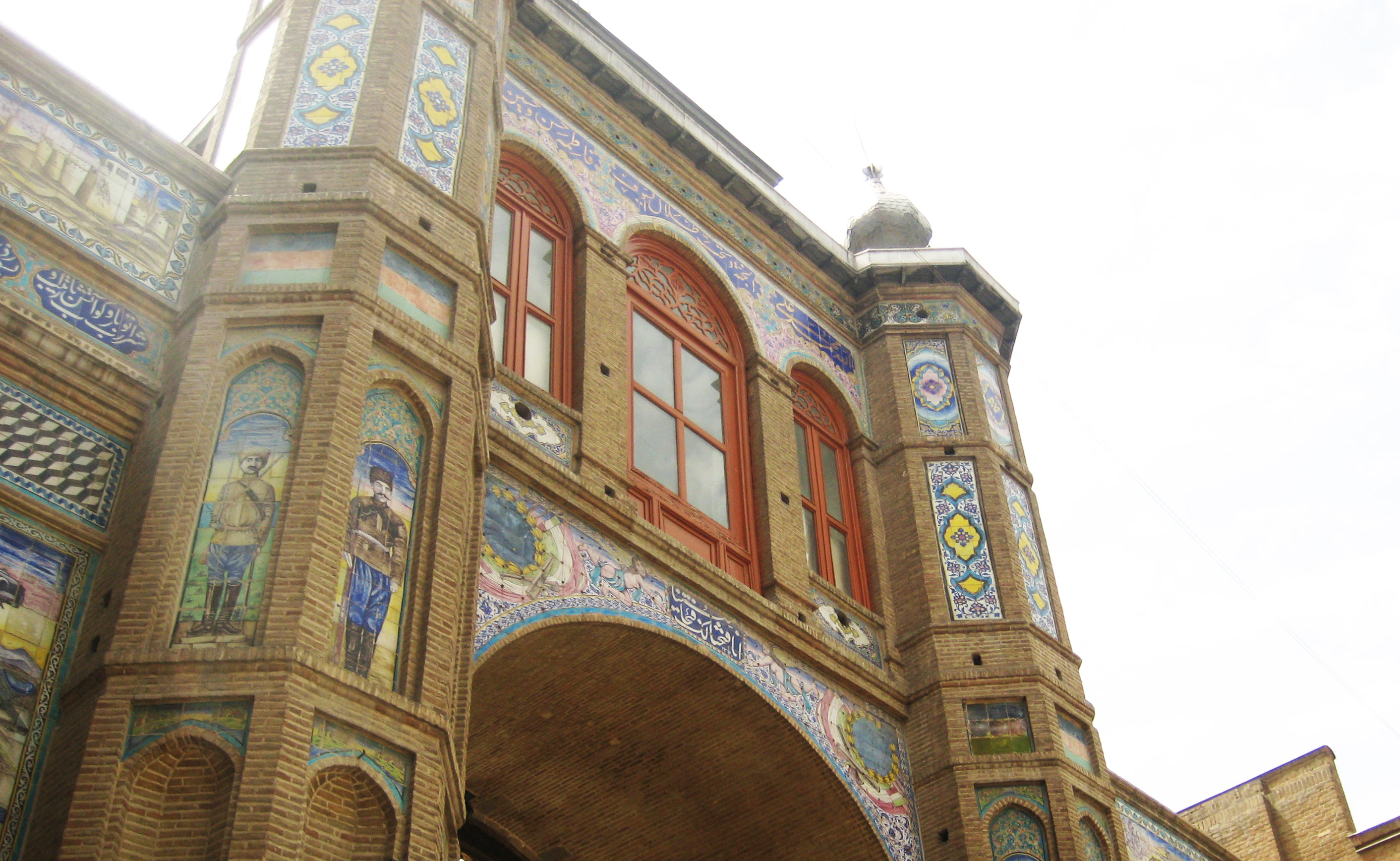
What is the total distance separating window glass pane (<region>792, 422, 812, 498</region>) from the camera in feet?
47.2

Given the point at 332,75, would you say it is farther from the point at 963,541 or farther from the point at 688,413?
the point at 963,541

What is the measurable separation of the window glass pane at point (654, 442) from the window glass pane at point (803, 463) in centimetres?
147

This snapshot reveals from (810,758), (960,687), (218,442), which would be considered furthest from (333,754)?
(960,687)

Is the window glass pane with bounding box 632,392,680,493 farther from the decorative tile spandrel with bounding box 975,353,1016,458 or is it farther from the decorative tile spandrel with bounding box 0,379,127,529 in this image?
the decorative tile spandrel with bounding box 0,379,127,529

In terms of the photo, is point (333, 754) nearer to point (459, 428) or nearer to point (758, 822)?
point (459, 428)

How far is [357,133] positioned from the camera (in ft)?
33.3

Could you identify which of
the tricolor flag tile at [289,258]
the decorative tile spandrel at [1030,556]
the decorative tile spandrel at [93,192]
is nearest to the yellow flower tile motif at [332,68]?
the decorative tile spandrel at [93,192]

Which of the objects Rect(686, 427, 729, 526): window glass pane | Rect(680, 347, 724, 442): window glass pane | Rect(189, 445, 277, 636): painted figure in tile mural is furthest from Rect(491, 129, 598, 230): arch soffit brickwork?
Rect(189, 445, 277, 636): painted figure in tile mural

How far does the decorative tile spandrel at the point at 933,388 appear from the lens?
50.3 ft

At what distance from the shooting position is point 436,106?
10.9 m

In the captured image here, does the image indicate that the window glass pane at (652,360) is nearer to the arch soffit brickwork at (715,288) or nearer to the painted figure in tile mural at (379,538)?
the arch soffit brickwork at (715,288)

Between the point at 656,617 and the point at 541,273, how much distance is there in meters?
3.25

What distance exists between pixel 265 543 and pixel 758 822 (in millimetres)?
5894

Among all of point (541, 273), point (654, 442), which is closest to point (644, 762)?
point (654, 442)
